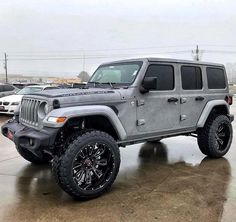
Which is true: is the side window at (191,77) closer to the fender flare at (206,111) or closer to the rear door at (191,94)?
the rear door at (191,94)

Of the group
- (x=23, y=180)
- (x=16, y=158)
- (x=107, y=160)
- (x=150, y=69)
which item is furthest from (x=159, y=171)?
(x=16, y=158)

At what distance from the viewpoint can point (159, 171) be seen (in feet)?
18.2

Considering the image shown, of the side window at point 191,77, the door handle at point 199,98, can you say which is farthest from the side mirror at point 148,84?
the door handle at point 199,98

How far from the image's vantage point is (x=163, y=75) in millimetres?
5551

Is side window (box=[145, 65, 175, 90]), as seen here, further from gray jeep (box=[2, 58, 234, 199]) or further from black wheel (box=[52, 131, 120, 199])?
black wheel (box=[52, 131, 120, 199])

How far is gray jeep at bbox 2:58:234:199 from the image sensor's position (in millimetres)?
4148

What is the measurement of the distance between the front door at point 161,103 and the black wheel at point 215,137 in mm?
936

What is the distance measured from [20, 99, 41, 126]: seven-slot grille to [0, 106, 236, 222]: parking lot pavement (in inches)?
38.2

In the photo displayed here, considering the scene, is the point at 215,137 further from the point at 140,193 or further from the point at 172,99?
the point at 140,193

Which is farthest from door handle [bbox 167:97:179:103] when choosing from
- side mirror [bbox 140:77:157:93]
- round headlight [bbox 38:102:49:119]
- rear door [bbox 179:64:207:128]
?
round headlight [bbox 38:102:49:119]

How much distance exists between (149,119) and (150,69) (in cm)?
85

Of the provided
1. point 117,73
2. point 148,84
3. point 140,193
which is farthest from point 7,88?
point 140,193

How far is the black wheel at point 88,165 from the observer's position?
4.04m

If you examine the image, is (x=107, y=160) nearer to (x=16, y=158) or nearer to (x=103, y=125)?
(x=103, y=125)
